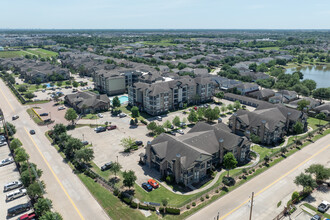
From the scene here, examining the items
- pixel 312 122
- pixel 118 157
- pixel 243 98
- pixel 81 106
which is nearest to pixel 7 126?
pixel 81 106

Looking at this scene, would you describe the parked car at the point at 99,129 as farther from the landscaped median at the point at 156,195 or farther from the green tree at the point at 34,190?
the green tree at the point at 34,190

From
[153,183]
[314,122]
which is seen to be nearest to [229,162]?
[153,183]

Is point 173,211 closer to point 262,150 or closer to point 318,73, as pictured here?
point 262,150

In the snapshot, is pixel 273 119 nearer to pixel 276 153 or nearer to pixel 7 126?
pixel 276 153

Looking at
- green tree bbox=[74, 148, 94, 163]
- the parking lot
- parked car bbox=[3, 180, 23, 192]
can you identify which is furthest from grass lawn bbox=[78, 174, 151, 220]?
parked car bbox=[3, 180, 23, 192]

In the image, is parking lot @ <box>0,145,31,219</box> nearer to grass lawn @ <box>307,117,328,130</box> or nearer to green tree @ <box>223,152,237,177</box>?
green tree @ <box>223,152,237,177</box>

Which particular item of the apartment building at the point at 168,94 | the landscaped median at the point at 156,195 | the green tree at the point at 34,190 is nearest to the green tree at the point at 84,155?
the landscaped median at the point at 156,195
